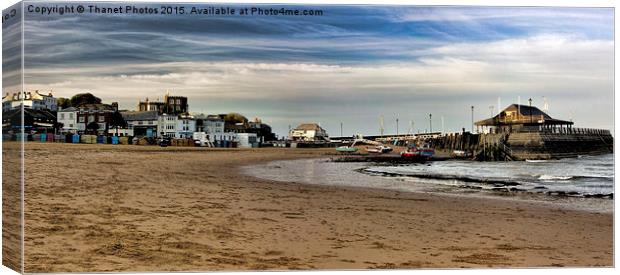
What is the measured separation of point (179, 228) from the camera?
7.68 meters

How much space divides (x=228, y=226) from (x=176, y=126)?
1.52 m

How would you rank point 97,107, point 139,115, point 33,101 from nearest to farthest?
point 33,101
point 97,107
point 139,115

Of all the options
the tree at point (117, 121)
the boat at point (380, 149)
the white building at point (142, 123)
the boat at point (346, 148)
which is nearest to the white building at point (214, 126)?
the white building at point (142, 123)

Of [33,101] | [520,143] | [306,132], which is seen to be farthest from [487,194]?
[33,101]

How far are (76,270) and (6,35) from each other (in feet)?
9.87

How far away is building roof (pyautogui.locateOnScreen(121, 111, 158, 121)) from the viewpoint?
26.1 feet

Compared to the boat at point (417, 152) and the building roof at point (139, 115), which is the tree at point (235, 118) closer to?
the building roof at point (139, 115)

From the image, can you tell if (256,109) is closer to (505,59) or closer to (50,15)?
(50,15)

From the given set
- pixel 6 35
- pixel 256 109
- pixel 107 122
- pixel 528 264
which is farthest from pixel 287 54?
pixel 528 264

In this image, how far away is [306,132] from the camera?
27.6 ft

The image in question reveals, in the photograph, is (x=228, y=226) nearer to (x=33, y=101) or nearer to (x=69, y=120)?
(x=69, y=120)

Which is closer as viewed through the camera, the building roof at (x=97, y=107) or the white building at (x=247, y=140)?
the building roof at (x=97, y=107)

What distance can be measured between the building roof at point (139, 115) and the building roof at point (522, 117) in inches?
171

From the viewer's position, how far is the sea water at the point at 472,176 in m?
8.79
